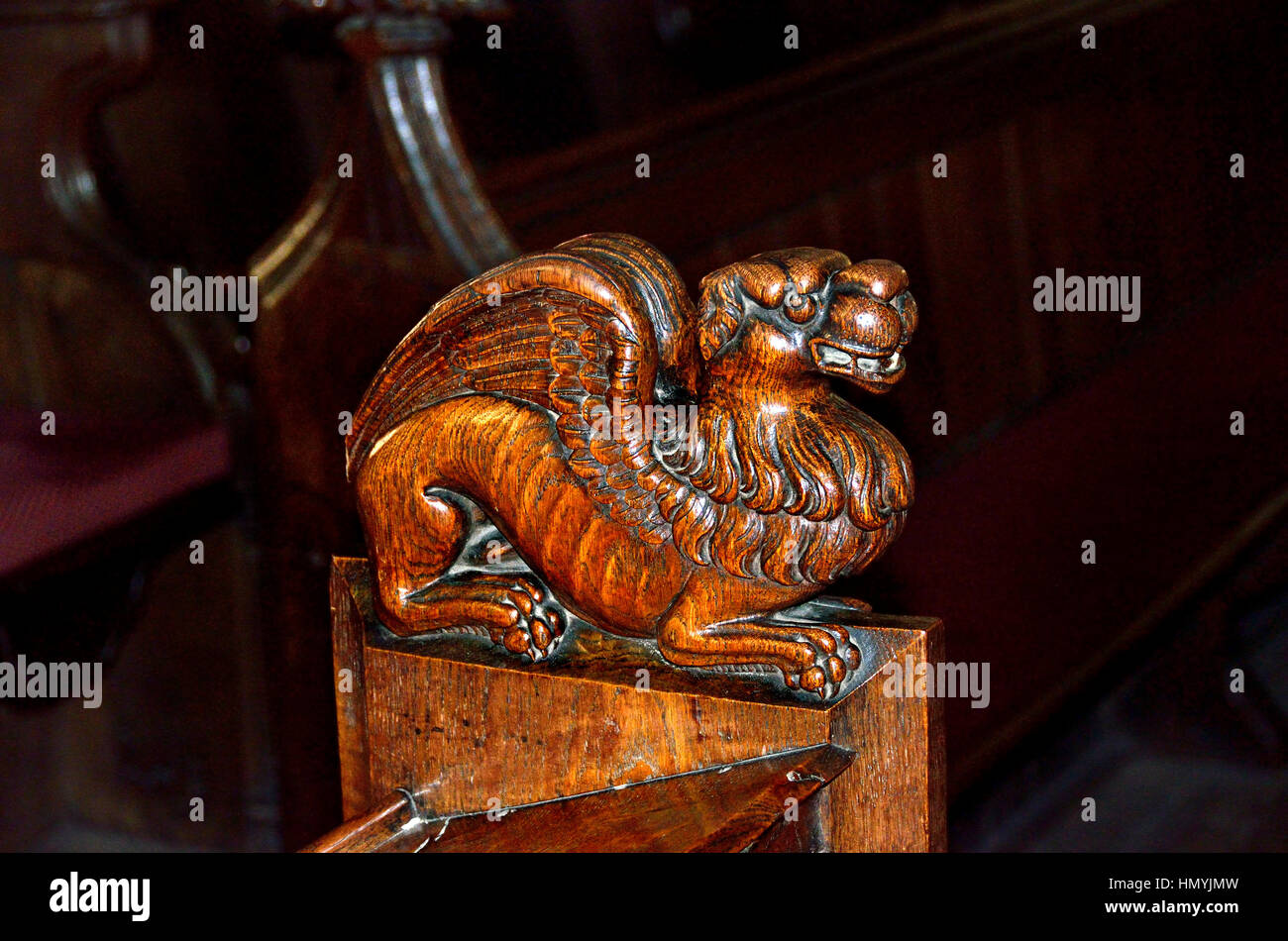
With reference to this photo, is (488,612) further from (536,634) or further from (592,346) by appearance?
(592,346)

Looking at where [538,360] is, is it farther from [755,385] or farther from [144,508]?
[144,508]

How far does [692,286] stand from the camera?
1.86m

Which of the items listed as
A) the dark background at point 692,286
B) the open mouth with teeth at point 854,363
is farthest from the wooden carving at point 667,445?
the dark background at point 692,286

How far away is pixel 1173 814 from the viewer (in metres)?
2.06

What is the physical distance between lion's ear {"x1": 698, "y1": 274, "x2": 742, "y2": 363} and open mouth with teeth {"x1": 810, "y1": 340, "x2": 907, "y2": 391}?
0.14 feet

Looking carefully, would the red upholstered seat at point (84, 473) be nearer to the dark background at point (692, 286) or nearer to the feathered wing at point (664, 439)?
the dark background at point (692, 286)

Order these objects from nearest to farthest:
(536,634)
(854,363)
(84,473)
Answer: (854,363) → (536,634) → (84,473)

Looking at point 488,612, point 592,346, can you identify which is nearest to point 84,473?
point 488,612

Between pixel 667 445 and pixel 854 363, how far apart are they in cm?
11

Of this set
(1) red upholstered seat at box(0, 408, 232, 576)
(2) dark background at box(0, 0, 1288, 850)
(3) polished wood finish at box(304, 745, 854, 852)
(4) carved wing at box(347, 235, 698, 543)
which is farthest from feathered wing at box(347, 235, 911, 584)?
(1) red upholstered seat at box(0, 408, 232, 576)

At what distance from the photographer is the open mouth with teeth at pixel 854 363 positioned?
2.63 feet

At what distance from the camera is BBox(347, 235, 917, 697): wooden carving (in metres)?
0.81

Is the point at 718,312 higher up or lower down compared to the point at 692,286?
lower down

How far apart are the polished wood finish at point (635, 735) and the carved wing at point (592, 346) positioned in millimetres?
98
